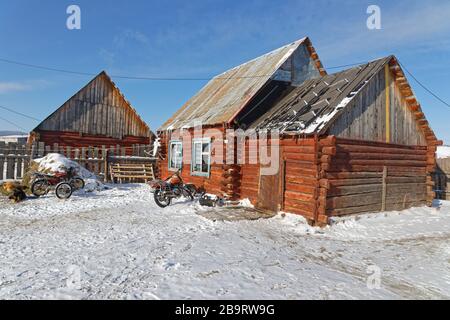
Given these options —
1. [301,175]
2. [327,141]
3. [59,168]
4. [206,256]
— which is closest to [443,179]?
[301,175]

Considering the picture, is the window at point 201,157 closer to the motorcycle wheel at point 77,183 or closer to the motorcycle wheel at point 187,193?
the motorcycle wheel at point 187,193

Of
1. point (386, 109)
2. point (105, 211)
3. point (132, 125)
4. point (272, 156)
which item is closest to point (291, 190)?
point (272, 156)

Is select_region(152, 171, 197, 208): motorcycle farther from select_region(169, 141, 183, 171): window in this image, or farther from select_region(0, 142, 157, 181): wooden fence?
select_region(0, 142, 157, 181): wooden fence

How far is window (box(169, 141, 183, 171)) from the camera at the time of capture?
16.0 m

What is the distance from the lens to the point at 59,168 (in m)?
12.8

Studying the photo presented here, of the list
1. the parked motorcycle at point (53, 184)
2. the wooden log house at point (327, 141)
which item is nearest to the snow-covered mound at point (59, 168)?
the parked motorcycle at point (53, 184)

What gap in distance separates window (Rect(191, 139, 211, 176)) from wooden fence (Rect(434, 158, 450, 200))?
41.6 feet

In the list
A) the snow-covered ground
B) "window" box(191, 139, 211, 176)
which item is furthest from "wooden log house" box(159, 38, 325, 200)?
the snow-covered ground

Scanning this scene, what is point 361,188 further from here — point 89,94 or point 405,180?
point 89,94

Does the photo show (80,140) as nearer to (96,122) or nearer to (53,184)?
(96,122)

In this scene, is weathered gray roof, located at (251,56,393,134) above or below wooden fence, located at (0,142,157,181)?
above

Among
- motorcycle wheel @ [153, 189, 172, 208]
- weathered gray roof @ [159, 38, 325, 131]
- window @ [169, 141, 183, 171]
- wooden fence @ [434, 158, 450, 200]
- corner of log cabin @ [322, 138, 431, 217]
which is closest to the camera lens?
corner of log cabin @ [322, 138, 431, 217]

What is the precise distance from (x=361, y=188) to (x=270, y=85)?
604cm

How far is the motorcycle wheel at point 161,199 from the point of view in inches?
432
